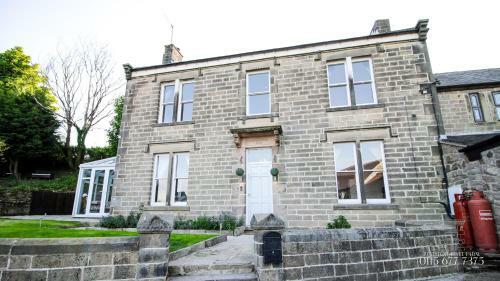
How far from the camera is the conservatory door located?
1305 cm

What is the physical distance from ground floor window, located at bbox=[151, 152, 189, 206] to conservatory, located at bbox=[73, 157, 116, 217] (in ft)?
14.3

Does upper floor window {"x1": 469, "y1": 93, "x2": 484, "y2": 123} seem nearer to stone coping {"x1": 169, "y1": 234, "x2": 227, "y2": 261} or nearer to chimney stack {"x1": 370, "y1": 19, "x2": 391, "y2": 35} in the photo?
chimney stack {"x1": 370, "y1": 19, "x2": 391, "y2": 35}

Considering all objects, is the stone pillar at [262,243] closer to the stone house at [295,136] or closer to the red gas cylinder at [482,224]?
the red gas cylinder at [482,224]

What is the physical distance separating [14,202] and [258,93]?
16.9m

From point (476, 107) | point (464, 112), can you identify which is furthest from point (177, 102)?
point (476, 107)

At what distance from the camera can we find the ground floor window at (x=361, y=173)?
847cm

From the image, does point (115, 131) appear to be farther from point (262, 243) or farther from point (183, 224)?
point (262, 243)

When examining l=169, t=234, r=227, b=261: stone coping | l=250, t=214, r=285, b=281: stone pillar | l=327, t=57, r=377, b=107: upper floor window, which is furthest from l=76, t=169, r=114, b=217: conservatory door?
l=327, t=57, r=377, b=107: upper floor window

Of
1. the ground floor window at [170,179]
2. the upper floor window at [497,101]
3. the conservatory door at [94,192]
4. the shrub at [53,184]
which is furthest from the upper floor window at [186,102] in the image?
the upper floor window at [497,101]

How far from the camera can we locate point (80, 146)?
917 inches

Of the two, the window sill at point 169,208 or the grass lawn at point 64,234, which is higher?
the window sill at point 169,208

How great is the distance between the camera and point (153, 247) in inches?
150

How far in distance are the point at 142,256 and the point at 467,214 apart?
691 centimetres

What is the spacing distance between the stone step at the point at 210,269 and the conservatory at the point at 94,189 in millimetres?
10759
